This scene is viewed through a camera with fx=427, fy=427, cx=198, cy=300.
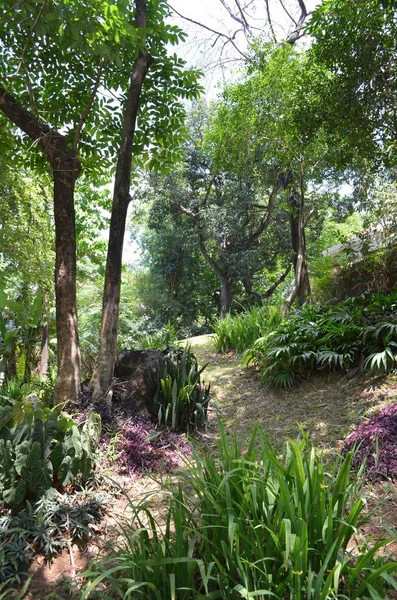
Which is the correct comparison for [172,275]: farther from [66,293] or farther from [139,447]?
[139,447]

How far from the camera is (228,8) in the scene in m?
10.8

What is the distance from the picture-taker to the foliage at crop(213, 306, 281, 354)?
7.85 m

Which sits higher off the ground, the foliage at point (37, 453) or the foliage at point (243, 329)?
the foliage at point (243, 329)

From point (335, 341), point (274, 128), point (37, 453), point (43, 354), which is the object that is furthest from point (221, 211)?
point (37, 453)

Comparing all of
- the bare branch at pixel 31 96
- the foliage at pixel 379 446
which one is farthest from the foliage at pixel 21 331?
the foliage at pixel 379 446

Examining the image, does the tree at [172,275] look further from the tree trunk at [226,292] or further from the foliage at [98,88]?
the foliage at [98,88]

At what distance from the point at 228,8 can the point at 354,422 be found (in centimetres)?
1092

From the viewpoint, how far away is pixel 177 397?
4320mm

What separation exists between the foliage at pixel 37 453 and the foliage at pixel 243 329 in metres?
5.07

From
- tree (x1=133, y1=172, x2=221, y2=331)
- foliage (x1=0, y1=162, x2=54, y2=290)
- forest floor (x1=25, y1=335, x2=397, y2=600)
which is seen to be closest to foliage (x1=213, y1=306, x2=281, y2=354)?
forest floor (x1=25, y1=335, x2=397, y2=600)

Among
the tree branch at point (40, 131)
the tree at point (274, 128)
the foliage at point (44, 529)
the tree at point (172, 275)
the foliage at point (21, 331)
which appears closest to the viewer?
the foliage at point (44, 529)

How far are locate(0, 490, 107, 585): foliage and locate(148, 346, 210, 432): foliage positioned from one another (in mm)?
1602

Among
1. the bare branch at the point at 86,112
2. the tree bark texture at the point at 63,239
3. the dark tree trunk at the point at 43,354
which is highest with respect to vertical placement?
the bare branch at the point at 86,112

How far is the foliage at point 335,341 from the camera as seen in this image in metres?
4.55
